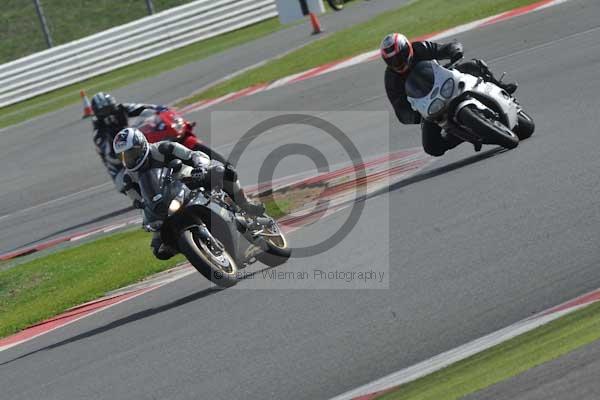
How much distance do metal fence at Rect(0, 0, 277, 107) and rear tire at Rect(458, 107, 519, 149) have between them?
18.5 meters

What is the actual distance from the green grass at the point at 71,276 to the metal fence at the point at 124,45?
1465cm

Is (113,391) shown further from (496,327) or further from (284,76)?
(284,76)

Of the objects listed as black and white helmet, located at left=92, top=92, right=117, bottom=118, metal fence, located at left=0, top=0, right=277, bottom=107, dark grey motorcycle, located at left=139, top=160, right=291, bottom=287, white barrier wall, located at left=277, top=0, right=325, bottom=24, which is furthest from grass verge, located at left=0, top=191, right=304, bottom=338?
metal fence, located at left=0, top=0, right=277, bottom=107

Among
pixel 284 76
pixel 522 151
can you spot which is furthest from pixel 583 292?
pixel 284 76

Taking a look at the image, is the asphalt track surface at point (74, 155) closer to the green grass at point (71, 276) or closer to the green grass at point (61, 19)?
the green grass at point (71, 276)

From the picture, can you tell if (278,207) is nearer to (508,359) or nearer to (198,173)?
(198,173)

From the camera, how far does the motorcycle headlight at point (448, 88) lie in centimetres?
1070

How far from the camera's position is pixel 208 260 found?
847cm

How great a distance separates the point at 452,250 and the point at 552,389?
369 cm

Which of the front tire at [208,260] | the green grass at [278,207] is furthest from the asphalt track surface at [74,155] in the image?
the front tire at [208,260]

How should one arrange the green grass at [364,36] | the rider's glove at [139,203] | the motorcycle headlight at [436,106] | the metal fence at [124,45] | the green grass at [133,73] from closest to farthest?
the rider's glove at [139,203] < the motorcycle headlight at [436,106] < the green grass at [364,36] < the green grass at [133,73] < the metal fence at [124,45]

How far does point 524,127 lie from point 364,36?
1088 centimetres

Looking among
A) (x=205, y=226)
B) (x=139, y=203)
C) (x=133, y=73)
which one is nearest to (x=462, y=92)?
(x=205, y=226)

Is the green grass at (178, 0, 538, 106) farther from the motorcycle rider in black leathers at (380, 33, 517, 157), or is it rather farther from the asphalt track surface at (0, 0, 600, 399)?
the motorcycle rider in black leathers at (380, 33, 517, 157)
